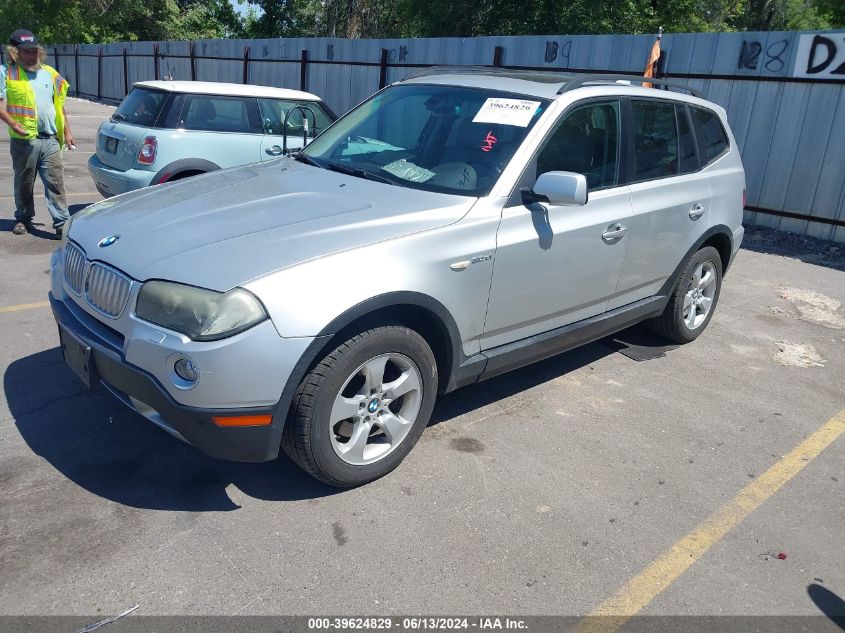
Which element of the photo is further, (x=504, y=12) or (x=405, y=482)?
(x=504, y=12)

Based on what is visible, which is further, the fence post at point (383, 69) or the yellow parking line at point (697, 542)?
the fence post at point (383, 69)

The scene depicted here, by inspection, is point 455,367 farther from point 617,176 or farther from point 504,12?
point 504,12

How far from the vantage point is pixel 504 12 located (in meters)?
23.9

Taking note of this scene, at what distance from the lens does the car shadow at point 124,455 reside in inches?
134

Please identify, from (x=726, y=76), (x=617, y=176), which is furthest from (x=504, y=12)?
(x=617, y=176)

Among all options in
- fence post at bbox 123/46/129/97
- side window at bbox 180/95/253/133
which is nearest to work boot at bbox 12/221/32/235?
side window at bbox 180/95/253/133

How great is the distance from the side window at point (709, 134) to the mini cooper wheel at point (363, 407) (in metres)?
3.02

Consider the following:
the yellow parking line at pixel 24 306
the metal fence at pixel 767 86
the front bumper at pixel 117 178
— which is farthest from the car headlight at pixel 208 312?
the metal fence at pixel 767 86

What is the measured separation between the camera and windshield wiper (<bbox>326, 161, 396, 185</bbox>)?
13.3 ft

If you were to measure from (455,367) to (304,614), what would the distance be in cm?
145

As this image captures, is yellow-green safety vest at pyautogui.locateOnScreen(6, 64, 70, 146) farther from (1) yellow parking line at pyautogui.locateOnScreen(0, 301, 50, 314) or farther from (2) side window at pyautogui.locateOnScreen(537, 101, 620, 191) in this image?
(2) side window at pyautogui.locateOnScreen(537, 101, 620, 191)

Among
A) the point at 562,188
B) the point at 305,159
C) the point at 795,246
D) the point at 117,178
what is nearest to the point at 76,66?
the point at 117,178

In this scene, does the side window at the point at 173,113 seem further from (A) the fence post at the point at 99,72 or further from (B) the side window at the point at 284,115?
(A) the fence post at the point at 99,72

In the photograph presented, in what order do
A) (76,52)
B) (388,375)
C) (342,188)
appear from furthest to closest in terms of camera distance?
(76,52) → (342,188) → (388,375)
